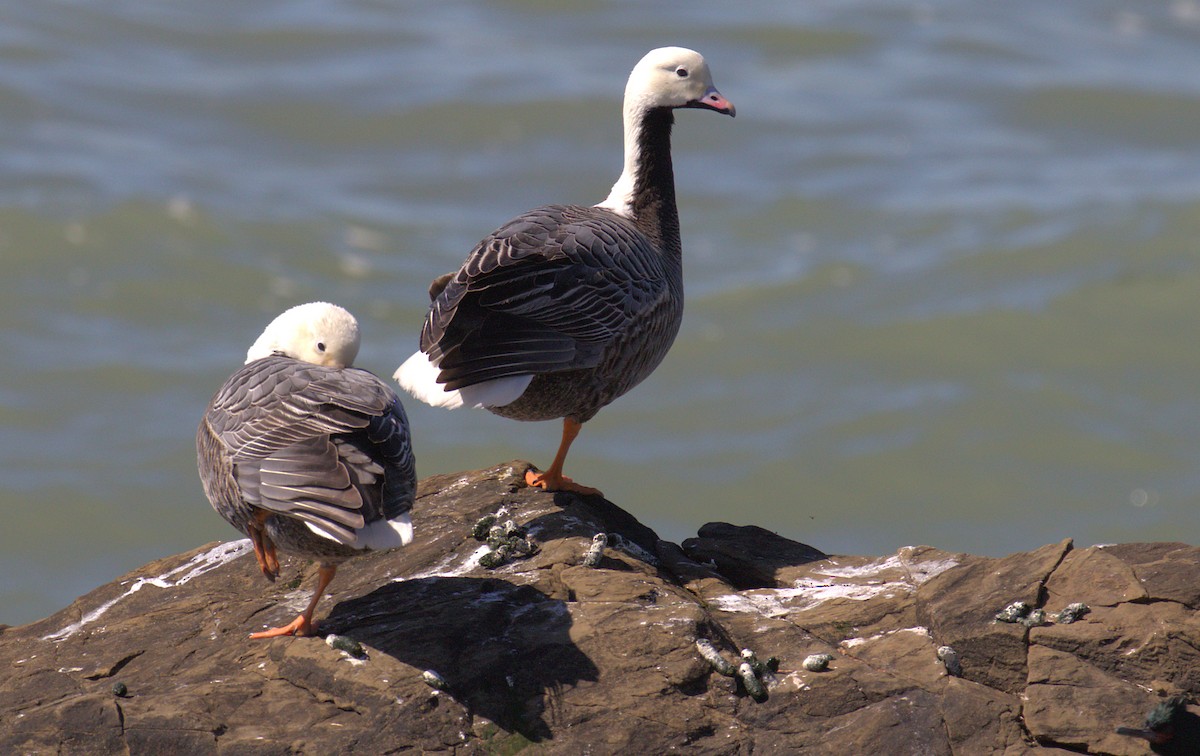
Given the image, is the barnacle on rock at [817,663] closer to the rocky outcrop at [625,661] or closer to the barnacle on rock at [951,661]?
the rocky outcrop at [625,661]

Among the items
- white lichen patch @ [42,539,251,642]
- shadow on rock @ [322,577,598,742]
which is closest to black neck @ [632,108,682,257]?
shadow on rock @ [322,577,598,742]

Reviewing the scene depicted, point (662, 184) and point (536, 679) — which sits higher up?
point (662, 184)

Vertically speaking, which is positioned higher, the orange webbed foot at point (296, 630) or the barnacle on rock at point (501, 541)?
the barnacle on rock at point (501, 541)

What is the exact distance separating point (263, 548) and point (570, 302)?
2286 mm

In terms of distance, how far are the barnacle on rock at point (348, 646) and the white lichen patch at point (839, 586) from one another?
1877 mm

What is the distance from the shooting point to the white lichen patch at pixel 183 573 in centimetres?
787

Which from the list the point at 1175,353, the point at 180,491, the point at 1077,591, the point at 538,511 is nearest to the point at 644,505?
the point at 180,491

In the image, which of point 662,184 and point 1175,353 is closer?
point 662,184

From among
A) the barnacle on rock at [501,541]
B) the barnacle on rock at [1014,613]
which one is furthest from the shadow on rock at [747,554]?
the barnacle on rock at [1014,613]

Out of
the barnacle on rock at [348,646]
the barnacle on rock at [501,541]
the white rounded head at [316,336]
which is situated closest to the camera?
the barnacle on rock at [348,646]

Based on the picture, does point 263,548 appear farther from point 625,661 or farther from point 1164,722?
point 1164,722

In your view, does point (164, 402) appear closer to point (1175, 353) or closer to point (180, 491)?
point (180, 491)

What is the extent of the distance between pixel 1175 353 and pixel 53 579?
1733cm

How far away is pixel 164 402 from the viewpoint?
866 inches
